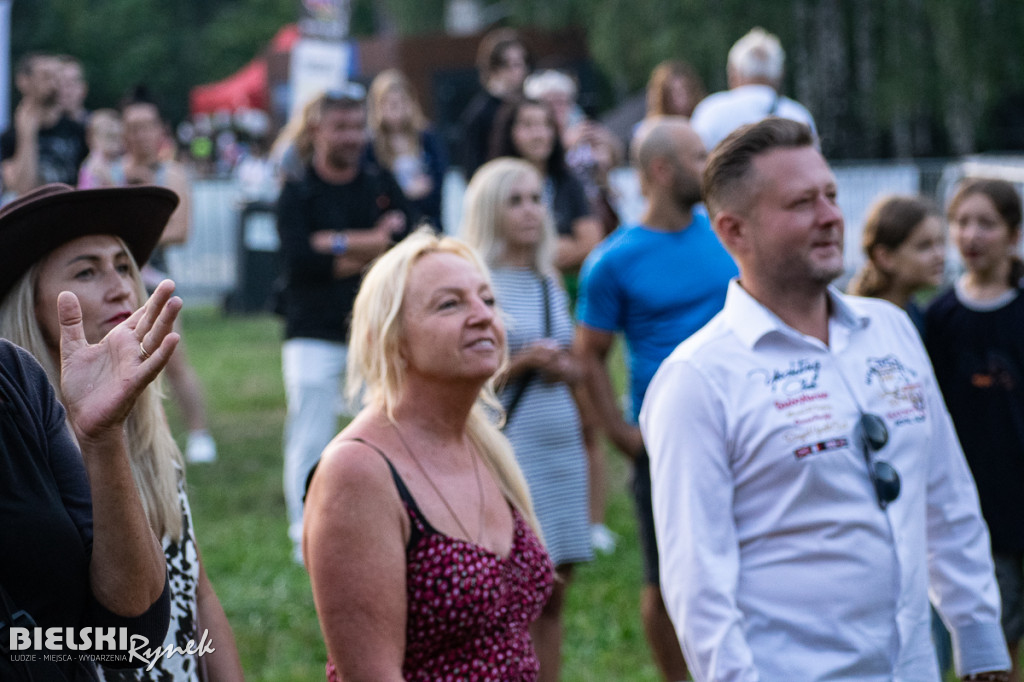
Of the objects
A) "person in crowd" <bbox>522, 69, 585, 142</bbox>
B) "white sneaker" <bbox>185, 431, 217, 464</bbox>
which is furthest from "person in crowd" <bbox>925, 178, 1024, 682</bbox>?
"white sneaker" <bbox>185, 431, 217, 464</bbox>

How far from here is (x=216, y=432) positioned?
9.33 m

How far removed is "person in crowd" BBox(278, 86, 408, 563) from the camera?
5.86 m

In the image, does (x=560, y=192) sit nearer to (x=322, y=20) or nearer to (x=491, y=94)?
(x=491, y=94)

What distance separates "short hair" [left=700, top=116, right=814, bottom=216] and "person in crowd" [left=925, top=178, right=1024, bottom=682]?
1637 mm

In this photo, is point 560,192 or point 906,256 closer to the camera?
point 906,256

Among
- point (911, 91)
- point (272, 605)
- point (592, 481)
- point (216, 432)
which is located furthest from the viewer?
point (911, 91)

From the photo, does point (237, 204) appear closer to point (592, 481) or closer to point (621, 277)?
point (592, 481)

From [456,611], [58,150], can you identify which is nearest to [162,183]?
[58,150]

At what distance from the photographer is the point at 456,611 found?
8.95ft

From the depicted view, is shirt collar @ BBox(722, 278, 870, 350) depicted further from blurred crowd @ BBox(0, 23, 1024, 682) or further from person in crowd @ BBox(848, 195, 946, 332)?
person in crowd @ BBox(848, 195, 946, 332)

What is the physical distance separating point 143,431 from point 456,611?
2.66ft

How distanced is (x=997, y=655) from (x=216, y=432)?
7.26m

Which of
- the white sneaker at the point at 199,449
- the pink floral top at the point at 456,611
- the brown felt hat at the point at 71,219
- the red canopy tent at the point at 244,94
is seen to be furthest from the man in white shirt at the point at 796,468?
the red canopy tent at the point at 244,94

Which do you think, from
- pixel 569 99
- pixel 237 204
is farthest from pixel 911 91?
pixel 569 99
